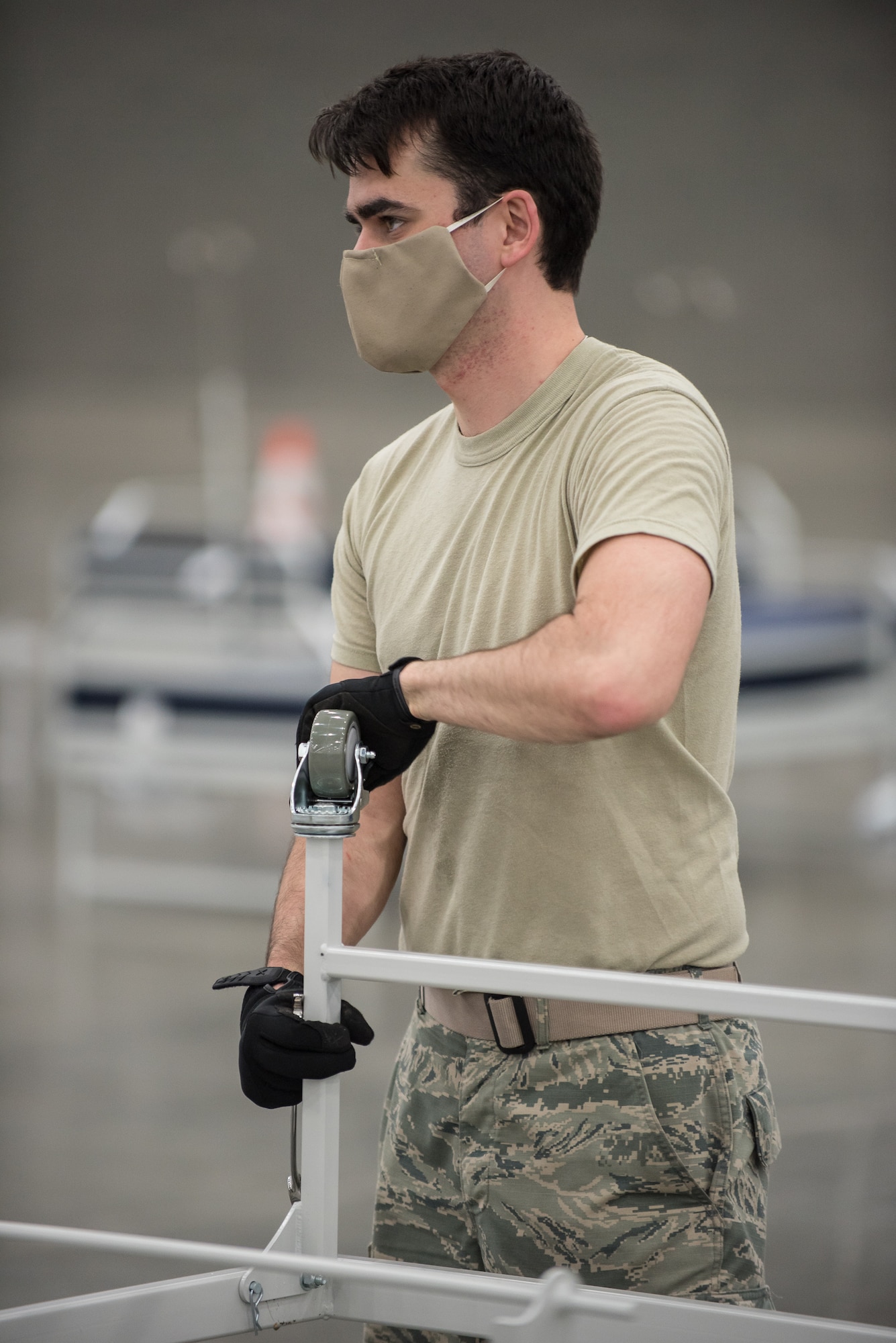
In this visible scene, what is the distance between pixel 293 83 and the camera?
7.71m

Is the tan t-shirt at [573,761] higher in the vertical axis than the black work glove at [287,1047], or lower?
higher

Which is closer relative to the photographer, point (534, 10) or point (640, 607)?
point (640, 607)

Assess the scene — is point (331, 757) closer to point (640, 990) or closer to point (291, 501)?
point (640, 990)

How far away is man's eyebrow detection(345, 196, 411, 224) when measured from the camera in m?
1.08

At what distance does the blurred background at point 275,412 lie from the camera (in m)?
4.68

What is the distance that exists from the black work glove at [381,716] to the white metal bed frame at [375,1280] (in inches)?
3.9

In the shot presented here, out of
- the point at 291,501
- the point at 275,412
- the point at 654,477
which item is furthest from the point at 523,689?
the point at 275,412

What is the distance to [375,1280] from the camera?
0.72 metres

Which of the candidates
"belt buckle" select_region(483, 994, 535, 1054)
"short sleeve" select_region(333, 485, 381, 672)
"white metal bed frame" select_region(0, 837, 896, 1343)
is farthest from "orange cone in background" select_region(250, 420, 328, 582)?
"white metal bed frame" select_region(0, 837, 896, 1343)

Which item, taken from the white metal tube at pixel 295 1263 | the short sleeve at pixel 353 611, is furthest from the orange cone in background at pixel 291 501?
the white metal tube at pixel 295 1263

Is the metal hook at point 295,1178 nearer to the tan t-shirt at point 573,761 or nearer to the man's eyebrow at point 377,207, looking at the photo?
the tan t-shirt at point 573,761

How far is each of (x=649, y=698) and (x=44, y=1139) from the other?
2221 mm

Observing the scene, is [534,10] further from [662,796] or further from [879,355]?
[662,796]

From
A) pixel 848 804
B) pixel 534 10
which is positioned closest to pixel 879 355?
pixel 534 10
